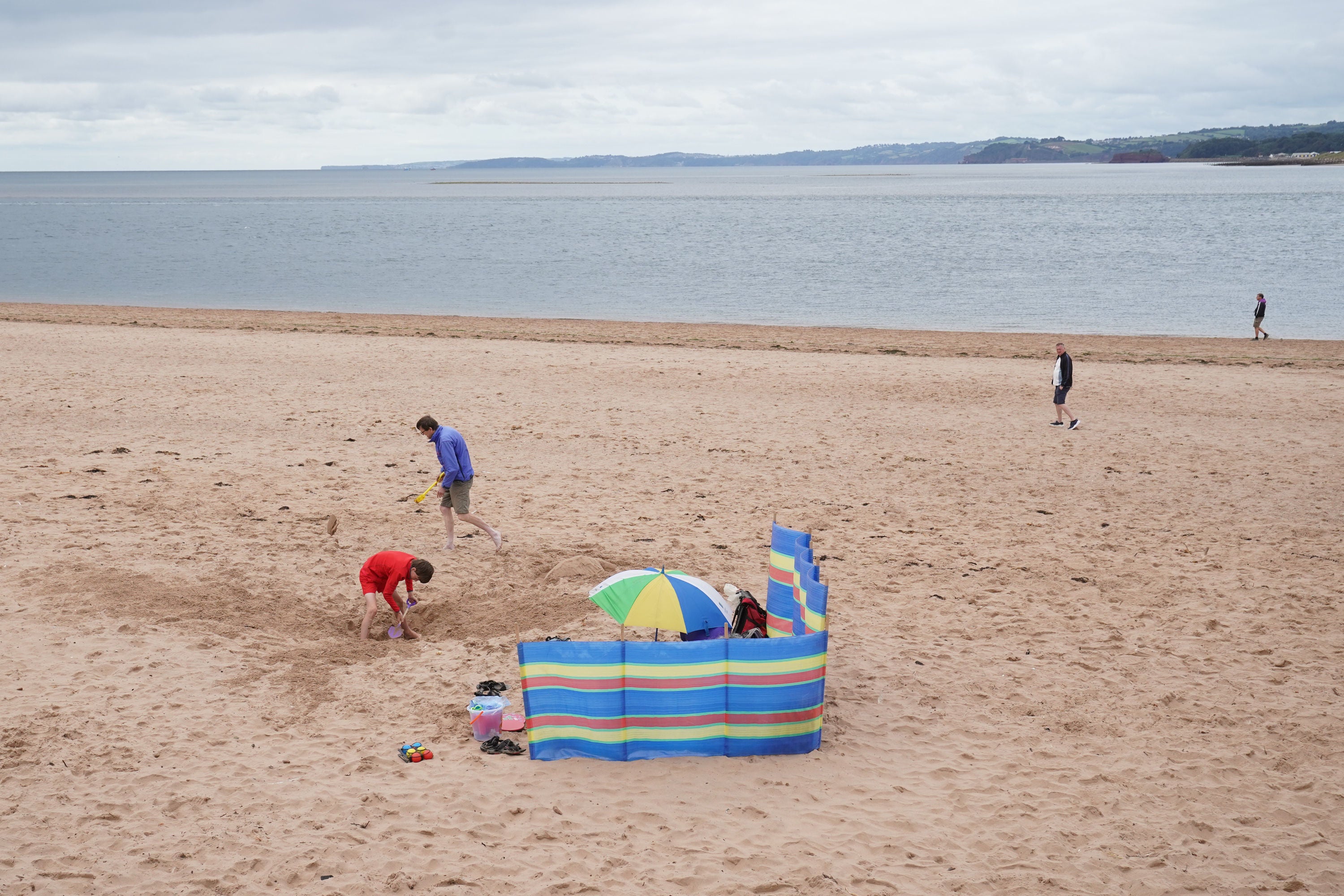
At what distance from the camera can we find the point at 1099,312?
36.9 m

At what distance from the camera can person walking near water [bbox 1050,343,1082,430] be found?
55.0 ft

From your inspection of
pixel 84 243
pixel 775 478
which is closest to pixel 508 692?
pixel 775 478

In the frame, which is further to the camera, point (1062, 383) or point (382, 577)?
point (1062, 383)

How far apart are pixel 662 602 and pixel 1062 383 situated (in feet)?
37.4

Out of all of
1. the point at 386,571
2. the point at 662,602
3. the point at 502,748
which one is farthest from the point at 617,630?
the point at 502,748

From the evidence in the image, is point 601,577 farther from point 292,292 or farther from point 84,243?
point 84,243

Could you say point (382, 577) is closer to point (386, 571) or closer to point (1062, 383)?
point (386, 571)

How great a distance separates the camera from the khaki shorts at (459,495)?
11.0 meters

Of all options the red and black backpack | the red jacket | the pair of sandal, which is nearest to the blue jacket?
the red jacket

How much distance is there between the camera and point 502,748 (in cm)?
727

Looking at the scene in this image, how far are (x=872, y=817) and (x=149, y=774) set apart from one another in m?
4.89

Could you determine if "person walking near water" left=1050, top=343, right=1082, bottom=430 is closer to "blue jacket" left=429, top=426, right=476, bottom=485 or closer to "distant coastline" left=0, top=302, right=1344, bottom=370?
"distant coastline" left=0, top=302, right=1344, bottom=370

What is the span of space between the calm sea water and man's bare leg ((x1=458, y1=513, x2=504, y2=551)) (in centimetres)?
2473

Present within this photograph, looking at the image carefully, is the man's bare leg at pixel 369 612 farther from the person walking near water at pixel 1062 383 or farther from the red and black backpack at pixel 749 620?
the person walking near water at pixel 1062 383
